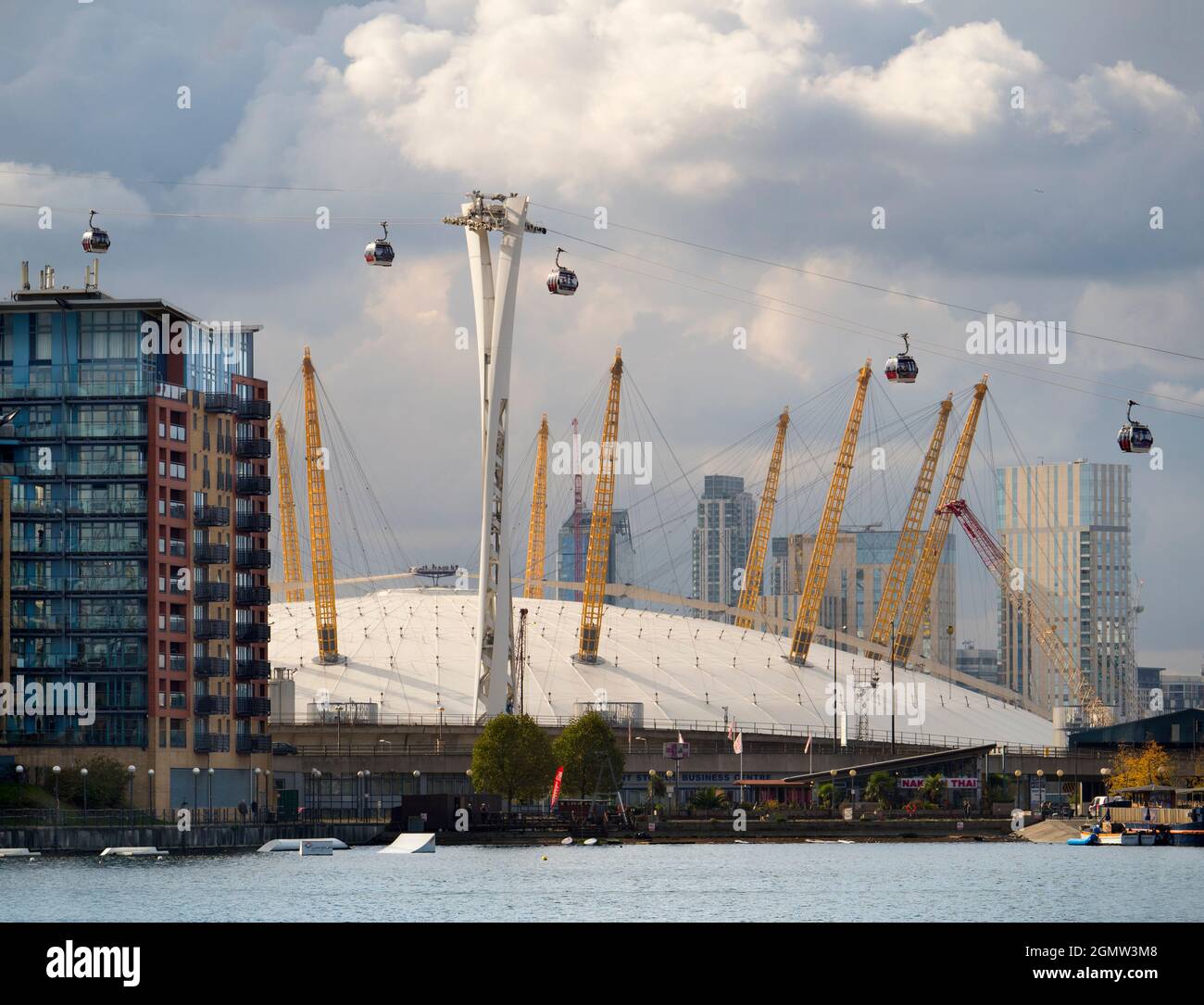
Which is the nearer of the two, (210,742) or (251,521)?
(210,742)

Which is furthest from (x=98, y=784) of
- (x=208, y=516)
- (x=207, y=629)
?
(x=208, y=516)

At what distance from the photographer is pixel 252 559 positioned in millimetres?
172000

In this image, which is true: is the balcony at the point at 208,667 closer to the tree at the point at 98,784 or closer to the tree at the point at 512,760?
the tree at the point at 98,784

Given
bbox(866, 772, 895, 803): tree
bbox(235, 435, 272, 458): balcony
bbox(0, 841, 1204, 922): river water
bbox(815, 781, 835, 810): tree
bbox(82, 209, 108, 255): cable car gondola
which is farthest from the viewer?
bbox(815, 781, 835, 810): tree

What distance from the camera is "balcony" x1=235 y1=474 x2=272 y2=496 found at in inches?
6781

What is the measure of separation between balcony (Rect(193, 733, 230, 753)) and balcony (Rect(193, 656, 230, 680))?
478 centimetres

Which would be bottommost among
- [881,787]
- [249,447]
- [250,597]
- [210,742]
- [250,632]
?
[881,787]

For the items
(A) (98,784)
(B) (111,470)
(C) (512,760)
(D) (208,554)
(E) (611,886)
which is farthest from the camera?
(D) (208,554)

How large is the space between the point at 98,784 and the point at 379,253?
4585cm

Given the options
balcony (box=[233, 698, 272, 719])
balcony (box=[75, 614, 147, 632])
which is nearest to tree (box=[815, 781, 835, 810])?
balcony (box=[233, 698, 272, 719])

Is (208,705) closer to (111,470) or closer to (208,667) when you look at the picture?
(208,667)

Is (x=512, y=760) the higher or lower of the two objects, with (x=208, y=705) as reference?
lower

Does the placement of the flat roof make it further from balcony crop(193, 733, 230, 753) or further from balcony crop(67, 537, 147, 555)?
balcony crop(67, 537, 147, 555)

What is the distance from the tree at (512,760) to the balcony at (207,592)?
2435cm
